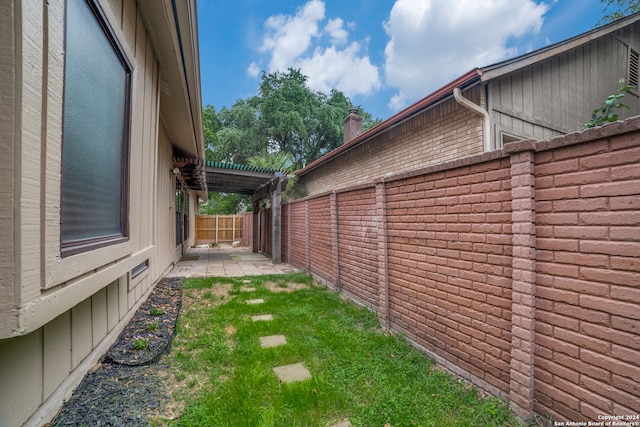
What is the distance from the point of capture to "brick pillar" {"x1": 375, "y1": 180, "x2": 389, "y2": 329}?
11.2ft

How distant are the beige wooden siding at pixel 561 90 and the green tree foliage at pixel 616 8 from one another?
120 inches

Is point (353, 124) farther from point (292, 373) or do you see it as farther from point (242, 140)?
point (242, 140)

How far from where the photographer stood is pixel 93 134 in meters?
1.82

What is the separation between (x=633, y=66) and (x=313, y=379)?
996 centimetres

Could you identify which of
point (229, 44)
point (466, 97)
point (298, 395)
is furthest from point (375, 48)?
point (298, 395)

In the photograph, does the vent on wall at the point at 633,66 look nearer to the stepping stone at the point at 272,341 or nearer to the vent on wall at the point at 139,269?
the stepping stone at the point at 272,341

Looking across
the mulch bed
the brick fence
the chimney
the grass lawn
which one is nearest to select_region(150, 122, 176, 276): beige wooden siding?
the grass lawn

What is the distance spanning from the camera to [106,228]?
2.04 metres

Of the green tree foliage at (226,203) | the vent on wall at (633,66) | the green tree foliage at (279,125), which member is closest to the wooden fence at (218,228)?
the green tree foliage at (226,203)

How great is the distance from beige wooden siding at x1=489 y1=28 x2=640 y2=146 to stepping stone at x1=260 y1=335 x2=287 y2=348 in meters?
4.31

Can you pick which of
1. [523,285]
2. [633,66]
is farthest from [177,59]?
[633,66]

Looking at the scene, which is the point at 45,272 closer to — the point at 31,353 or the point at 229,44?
the point at 31,353

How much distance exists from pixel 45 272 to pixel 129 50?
6.79ft

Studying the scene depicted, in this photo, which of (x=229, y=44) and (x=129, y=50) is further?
(x=229, y=44)
